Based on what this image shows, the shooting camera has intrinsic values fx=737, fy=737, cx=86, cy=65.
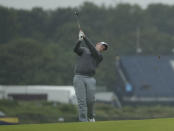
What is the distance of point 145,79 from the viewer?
6419 centimetres

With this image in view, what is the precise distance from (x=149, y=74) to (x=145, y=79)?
1.39 m

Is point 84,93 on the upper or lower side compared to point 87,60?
lower

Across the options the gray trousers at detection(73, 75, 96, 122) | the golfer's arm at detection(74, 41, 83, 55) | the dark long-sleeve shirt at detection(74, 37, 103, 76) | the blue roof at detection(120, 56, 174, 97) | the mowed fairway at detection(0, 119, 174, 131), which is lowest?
the mowed fairway at detection(0, 119, 174, 131)

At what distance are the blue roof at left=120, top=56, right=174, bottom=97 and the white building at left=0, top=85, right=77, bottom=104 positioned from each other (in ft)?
25.5

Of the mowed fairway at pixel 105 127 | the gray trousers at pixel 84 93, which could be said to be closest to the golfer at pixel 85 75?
the gray trousers at pixel 84 93

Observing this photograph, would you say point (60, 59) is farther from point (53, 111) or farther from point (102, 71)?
point (53, 111)

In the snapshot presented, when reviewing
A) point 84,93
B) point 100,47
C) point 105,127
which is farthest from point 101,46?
point 105,127

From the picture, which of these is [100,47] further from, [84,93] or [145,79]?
[145,79]

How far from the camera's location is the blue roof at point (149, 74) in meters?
61.0

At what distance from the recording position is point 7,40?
85.2 meters

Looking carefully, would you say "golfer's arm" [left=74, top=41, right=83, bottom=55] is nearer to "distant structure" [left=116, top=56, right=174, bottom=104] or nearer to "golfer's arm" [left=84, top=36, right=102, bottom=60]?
"golfer's arm" [left=84, top=36, right=102, bottom=60]

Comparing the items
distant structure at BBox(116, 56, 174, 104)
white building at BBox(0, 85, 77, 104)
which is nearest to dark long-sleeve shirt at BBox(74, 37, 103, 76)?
white building at BBox(0, 85, 77, 104)

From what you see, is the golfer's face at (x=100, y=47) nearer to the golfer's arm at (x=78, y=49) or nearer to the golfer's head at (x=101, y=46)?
the golfer's head at (x=101, y=46)

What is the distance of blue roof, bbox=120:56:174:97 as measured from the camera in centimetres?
6097
